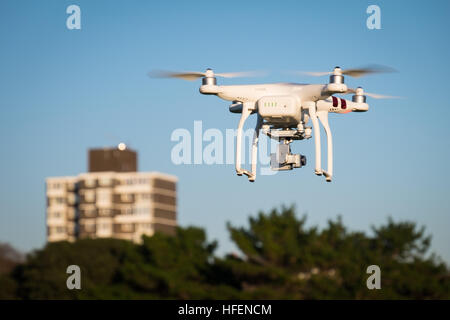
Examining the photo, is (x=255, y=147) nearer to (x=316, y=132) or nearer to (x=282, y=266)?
(x=316, y=132)

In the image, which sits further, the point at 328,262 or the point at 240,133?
the point at 328,262

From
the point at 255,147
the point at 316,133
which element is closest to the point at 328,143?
the point at 316,133

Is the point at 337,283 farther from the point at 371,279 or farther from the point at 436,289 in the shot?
the point at 436,289

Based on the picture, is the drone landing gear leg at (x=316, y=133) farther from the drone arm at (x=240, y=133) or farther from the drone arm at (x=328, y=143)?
the drone arm at (x=240, y=133)

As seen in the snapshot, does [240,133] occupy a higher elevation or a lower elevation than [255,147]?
higher

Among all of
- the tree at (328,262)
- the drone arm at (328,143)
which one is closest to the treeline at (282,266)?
the tree at (328,262)
